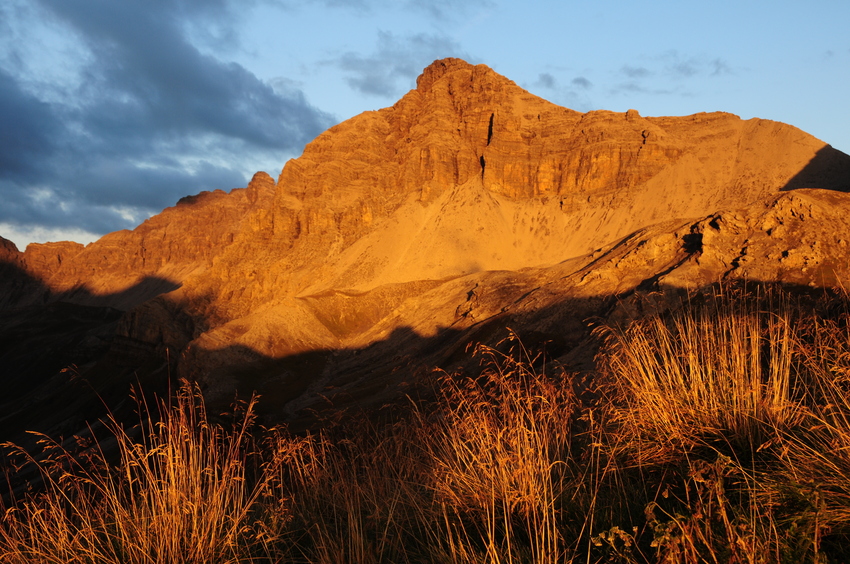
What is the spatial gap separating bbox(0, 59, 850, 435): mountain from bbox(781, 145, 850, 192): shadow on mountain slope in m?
0.40

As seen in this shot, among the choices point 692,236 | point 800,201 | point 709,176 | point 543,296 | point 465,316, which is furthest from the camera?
point 709,176

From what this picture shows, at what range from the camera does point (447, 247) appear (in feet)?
342

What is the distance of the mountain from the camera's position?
152 feet

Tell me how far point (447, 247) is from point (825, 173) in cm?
6428

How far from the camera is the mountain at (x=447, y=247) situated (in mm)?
46375

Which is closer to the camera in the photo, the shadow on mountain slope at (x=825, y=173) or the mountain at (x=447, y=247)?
the mountain at (x=447, y=247)

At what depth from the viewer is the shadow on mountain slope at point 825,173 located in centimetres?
Result: 8769

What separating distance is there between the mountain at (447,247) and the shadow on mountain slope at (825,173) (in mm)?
402

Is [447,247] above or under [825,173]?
under

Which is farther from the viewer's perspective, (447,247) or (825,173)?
(447,247)

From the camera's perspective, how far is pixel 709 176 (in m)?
102

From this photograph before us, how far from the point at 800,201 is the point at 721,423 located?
44.6 meters

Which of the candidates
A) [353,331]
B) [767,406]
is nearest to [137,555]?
[767,406]

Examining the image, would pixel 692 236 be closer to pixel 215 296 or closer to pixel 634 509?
pixel 634 509
